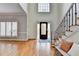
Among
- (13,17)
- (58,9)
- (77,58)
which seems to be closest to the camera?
(77,58)

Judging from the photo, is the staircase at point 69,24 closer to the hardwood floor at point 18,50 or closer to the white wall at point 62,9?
the hardwood floor at point 18,50

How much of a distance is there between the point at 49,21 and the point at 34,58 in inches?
481

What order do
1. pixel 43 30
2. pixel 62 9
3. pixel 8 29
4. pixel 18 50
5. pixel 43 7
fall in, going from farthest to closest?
1. pixel 43 7
2. pixel 43 30
3. pixel 8 29
4. pixel 62 9
5. pixel 18 50

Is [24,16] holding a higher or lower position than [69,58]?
higher

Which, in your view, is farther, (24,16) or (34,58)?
(24,16)

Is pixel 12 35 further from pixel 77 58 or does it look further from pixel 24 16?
pixel 77 58

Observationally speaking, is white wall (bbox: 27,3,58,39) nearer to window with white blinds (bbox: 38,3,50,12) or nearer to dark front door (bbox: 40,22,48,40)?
window with white blinds (bbox: 38,3,50,12)

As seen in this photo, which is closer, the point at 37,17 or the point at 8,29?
the point at 8,29

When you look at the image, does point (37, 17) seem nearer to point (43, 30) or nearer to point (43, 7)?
point (43, 7)

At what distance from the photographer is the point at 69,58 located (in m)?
0.95

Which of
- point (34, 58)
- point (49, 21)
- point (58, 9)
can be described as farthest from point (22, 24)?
point (34, 58)

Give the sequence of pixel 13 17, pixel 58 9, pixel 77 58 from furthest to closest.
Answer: pixel 58 9 → pixel 13 17 → pixel 77 58

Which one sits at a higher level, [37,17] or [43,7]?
[43,7]

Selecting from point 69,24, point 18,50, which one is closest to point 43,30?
point 18,50
